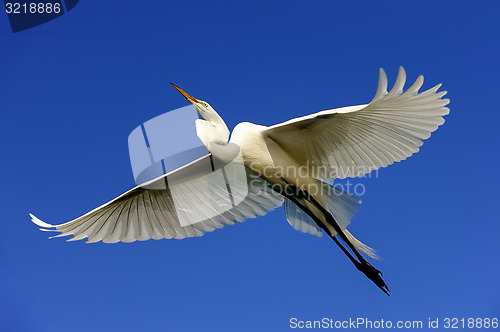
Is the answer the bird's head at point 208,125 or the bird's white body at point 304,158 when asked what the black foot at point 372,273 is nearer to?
the bird's white body at point 304,158

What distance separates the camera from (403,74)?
434 centimetres

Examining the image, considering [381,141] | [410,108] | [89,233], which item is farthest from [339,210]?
[89,233]

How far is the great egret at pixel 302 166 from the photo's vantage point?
4.83m

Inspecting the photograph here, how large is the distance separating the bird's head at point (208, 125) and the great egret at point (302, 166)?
0.01 m

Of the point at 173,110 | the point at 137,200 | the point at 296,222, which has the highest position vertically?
the point at 173,110

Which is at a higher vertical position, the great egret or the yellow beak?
the yellow beak

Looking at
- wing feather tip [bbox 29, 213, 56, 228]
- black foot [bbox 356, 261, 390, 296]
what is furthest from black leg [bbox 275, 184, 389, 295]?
wing feather tip [bbox 29, 213, 56, 228]

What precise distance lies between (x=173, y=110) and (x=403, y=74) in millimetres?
2396

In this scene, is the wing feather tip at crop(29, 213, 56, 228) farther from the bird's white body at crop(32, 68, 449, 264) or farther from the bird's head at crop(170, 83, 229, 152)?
the bird's head at crop(170, 83, 229, 152)

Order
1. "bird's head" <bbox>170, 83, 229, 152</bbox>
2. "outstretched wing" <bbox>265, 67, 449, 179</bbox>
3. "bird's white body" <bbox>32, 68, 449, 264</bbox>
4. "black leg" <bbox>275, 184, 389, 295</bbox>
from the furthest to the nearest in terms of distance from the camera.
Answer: "black leg" <bbox>275, 184, 389, 295</bbox>, "bird's head" <bbox>170, 83, 229, 152</bbox>, "bird's white body" <bbox>32, 68, 449, 264</bbox>, "outstretched wing" <bbox>265, 67, 449, 179</bbox>

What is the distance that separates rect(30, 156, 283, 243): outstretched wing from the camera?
5.83 m

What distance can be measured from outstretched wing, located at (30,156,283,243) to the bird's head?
461 millimetres

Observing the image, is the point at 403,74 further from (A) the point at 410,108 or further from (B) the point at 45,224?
(B) the point at 45,224

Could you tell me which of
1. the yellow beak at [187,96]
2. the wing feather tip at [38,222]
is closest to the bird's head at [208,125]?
the yellow beak at [187,96]
